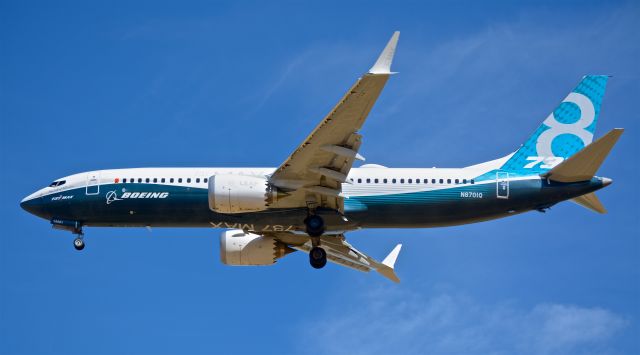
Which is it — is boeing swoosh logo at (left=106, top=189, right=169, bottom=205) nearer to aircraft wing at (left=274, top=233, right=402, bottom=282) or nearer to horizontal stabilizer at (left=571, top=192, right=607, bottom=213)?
aircraft wing at (left=274, top=233, right=402, bottom=282)

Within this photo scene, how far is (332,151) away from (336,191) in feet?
11.9

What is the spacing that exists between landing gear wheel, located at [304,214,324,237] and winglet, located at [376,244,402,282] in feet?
28.4

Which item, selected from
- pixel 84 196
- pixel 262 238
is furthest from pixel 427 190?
pixel 84 196

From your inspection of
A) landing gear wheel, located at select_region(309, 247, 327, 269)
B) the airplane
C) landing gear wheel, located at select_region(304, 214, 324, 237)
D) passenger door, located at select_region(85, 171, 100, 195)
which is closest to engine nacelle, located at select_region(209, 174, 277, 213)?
the airplane

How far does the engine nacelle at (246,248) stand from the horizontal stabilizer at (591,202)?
14.2 m

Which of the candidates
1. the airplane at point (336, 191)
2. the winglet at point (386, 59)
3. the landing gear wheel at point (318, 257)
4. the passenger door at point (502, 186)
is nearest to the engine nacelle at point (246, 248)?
the airplane at point (336, 191)

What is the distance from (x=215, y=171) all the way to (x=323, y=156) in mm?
6494

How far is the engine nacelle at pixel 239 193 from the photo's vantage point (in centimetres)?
4588

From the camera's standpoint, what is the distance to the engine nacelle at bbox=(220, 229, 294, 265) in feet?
173

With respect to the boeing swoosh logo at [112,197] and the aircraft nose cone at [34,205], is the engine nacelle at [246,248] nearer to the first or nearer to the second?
the boeing swoosh logo at [112,197]

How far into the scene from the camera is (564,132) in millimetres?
50594

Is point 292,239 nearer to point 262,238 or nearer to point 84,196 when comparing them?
point 262,238

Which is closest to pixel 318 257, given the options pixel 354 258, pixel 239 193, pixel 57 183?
pixel 239 193

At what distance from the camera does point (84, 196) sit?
49750mm
